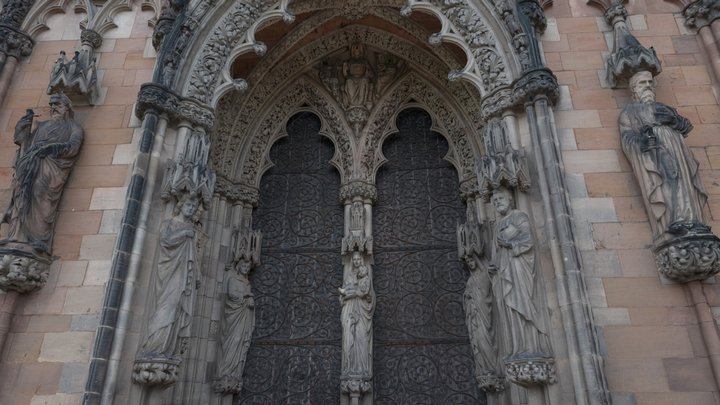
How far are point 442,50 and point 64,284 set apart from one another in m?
6.35

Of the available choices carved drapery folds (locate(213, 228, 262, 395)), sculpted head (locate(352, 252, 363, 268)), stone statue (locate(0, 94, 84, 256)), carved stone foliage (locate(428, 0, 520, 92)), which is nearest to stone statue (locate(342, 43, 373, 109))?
carved stone foliage (locate(428, 0, 520, 92))

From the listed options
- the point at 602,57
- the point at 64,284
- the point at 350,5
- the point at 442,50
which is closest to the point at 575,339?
the point at 602,57

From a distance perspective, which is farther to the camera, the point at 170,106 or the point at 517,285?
the point at 170,106

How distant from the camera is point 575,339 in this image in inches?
214

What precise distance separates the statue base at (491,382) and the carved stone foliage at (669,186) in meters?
2.42

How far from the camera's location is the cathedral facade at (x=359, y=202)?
5.75 meters

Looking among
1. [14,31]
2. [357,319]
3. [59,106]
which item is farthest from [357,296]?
[14,31]

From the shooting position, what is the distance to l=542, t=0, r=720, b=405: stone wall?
5.50 metres

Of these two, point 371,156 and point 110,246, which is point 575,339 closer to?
point 371,156

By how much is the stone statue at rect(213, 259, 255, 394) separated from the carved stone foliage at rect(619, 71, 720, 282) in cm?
535

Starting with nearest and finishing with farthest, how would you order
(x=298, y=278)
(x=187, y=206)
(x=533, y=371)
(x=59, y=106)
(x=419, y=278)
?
(x=533, y=371), (x=187, y=206), (x=59, y=106), (x=419, y=278), (x=298, y=278)

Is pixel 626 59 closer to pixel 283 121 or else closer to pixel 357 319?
pixel 357 319

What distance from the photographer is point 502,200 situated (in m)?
6.32

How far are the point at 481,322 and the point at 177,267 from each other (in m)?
4.03
